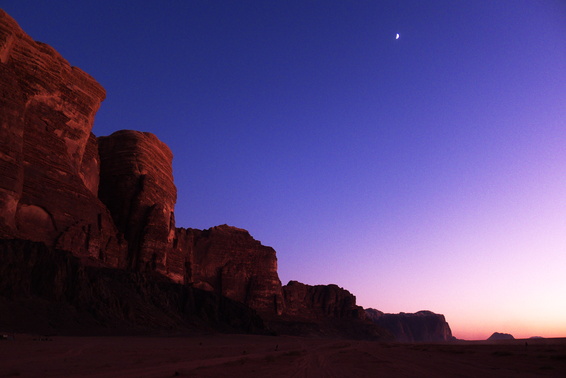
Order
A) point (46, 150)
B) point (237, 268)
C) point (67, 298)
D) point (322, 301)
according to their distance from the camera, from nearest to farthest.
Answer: point (67, 298) → point (46, 150) → point (237, 268) → point (322, 301)

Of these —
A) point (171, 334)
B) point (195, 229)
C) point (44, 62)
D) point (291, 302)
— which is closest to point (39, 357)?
point (171, 334)

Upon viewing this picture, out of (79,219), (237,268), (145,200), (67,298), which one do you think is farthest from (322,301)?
(67,298)

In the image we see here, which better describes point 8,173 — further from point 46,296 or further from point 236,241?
point 236,241

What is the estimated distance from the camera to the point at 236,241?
11144 cm

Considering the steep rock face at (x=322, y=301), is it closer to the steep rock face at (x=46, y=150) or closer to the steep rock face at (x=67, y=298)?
the steep rock face at (x=46, y=150)

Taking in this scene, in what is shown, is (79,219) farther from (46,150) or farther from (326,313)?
(326,313)

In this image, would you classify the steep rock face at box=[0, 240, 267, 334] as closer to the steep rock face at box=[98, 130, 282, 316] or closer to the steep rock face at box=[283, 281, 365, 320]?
the steep rock face at box=[98, 130, 282, 316]

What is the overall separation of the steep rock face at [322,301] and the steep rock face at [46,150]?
7696cm

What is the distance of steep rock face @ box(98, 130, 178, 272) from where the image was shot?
207 ft

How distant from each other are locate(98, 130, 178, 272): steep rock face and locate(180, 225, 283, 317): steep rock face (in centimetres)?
2787

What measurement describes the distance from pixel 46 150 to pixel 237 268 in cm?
6581

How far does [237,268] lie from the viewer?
106750mm

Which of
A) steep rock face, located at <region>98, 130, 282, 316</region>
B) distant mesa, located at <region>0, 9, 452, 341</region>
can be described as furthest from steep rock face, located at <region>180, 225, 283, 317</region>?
distant mesa, located at <region>0, 9, 452, 341</region>

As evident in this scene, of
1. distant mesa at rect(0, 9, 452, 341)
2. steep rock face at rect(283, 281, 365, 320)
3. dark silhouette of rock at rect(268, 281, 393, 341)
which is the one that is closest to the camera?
distant mesa at rect(0, 9, 452, 341)
